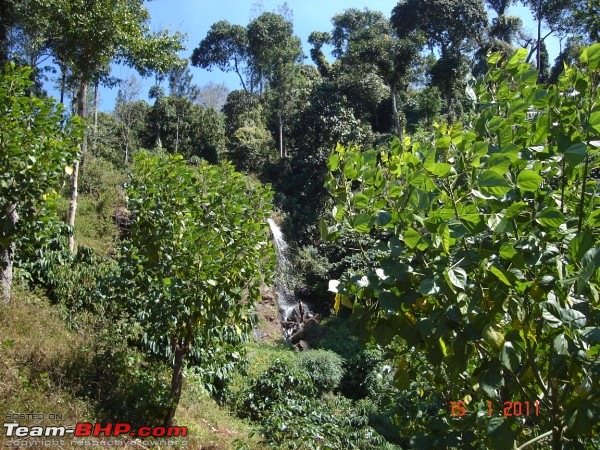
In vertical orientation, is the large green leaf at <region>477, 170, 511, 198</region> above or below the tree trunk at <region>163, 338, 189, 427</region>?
Result: above

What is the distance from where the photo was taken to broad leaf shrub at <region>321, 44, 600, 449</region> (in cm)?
159

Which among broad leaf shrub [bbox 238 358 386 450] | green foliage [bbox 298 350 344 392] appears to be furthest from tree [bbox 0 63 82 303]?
green foliage [bbox 298 350 344 392]

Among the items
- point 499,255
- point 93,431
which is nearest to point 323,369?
point 93,431

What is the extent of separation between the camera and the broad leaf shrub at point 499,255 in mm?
1595

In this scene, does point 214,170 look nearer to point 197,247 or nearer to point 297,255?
point 197,247

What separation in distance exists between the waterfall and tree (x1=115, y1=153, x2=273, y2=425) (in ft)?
37.3

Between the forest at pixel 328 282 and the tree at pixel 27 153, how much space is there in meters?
0.02

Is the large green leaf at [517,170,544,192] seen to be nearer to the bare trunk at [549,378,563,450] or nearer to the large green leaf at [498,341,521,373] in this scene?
the large green leaf at [498,341,521,373]

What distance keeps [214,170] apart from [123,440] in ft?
9.49

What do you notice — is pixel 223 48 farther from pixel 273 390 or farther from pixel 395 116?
pixel 273 390

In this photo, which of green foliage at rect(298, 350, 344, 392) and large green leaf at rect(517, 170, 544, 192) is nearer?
large green leaf at rect(517, 170, 544, 192)

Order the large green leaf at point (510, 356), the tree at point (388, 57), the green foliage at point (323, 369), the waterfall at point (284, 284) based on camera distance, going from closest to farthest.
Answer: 1. the large green leaf at point (510, 356)
2. the green foliage at point (323, 369)
3. the waterfall at point (284, 284)
4. the tree at point (388, 57)

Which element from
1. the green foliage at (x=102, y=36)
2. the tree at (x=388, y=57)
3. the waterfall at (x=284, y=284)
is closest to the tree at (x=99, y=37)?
the green foliage at (x=102, y=36)

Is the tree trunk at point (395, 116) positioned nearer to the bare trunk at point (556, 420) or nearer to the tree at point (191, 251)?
the tree at point (191, 251)
